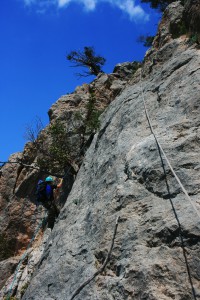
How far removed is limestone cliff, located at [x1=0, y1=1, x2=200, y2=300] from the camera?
5.00 metres

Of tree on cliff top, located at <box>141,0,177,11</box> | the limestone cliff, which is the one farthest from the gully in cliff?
tree on cliff top, located at <box>141,0,177,11</box>

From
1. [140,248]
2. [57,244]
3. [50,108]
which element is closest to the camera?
[140,248]

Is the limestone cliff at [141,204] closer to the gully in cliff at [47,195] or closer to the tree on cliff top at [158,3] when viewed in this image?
the gully in cliff at [47,195]

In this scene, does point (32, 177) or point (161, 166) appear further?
point (32, 177)

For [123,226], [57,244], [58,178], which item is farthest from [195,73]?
[58,178]

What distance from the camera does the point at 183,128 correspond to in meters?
→ 7.02

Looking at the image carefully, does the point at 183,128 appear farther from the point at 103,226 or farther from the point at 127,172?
the point at 103,226

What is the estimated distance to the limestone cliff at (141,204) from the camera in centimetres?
500

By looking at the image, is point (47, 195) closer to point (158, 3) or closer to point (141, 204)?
point (141, 204)

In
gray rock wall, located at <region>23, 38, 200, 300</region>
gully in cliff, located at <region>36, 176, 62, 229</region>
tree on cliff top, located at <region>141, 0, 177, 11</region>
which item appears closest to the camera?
gray rock wall, located at <region>23, 38, 200, 300</region>

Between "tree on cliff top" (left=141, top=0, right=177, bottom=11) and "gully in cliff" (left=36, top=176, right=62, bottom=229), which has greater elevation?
"tree on cliff top" (left=141, top=0, right=177, bottom=11)

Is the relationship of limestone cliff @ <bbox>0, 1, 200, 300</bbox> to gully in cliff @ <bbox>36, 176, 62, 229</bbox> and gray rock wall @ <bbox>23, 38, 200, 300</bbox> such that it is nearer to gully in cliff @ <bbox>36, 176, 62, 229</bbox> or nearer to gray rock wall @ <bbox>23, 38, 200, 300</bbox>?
gray rock wall @ <bbox>23, 38, 200, 300</bbox>

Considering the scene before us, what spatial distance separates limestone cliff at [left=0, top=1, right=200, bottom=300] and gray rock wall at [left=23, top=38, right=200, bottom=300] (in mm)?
17

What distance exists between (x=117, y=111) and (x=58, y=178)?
525 centimetres
